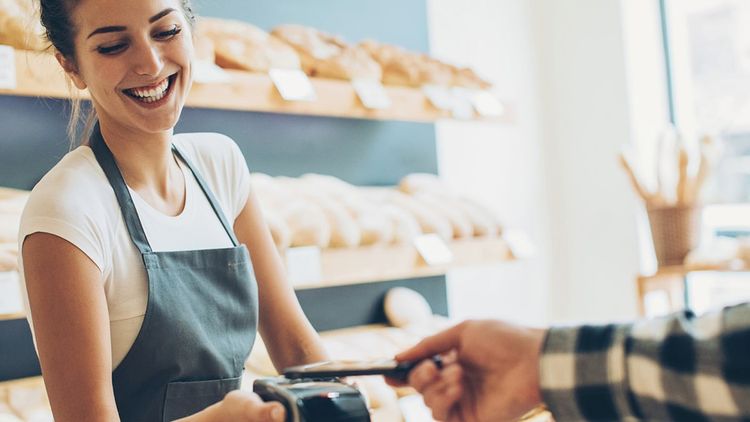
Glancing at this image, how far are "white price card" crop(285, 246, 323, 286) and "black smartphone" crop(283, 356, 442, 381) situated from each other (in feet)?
3.46

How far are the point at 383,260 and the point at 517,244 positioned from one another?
756 mm

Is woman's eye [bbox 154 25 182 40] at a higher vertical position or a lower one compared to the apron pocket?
higher

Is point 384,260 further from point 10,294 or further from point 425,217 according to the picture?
point 10,294

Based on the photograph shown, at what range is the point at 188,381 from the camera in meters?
1.35

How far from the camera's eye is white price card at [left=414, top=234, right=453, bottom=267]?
2.59 metres

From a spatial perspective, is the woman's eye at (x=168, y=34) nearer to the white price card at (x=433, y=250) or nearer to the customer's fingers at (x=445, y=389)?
the customer's fingers at (x=445, y=389)

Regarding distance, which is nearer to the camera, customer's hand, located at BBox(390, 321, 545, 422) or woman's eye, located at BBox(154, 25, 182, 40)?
customer's hand, located at BBox(390, 321, 545, 422)

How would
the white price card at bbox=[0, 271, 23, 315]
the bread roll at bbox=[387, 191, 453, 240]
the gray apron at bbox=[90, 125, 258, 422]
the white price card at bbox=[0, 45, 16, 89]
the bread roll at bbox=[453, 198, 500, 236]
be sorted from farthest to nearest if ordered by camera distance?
the bread roll at bbox=[453, 198, 500, 236]
the bread roll at bbox=[387, 191, 453, 240]
the white price card at bbox=[0, 45, 16, 89]
the white price card at bbox=[0, 271, 23, 315]
the gray apron at bbox=[90, 125, 258, 422]

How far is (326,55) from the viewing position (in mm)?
2525

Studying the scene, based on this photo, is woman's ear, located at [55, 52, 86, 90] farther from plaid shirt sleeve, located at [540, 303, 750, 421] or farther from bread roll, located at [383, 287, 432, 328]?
bread roll, located at [383, 287, 432, 328]

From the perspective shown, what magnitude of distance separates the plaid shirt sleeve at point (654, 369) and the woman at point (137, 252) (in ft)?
1.92

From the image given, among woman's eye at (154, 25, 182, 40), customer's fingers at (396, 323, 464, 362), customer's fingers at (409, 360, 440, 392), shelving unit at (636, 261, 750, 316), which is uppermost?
woman's eye at (154, 25, 182, 40)

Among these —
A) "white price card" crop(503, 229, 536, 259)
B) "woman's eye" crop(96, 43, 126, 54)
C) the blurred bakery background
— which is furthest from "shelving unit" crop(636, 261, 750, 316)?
"woman's eye" crop(96, 43, 126, 54)

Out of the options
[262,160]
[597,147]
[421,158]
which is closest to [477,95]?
[421,158]
